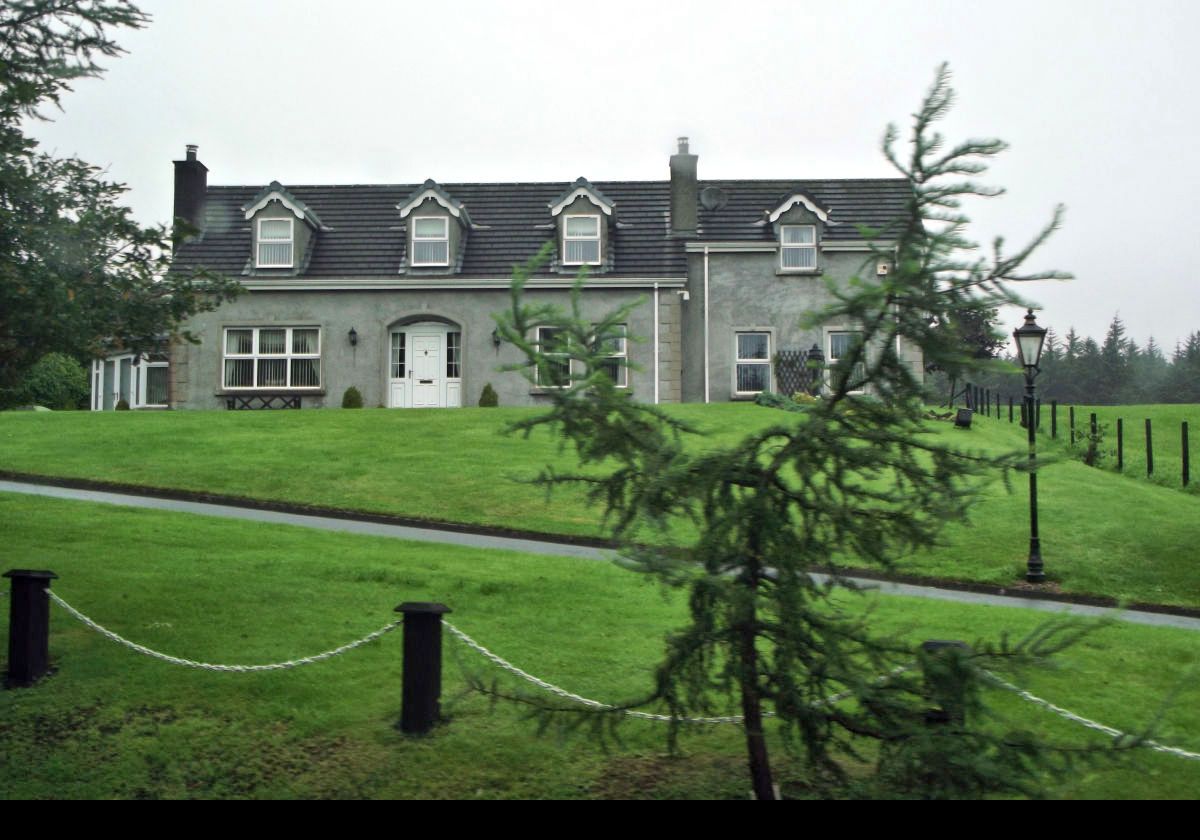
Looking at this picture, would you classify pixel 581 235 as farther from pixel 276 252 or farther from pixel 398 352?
pixel 276 252

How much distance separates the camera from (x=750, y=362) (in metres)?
32.1

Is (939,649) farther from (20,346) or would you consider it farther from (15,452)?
(15,452)

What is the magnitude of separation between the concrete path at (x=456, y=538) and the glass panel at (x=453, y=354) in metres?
14.5

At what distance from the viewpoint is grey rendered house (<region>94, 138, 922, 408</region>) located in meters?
31.4

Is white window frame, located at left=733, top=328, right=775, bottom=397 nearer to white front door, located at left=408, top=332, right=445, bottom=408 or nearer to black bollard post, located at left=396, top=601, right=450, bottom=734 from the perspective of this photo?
white front door, located at left=408, top=332, right=445, bottom=408

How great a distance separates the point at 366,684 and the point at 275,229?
26.5 metres

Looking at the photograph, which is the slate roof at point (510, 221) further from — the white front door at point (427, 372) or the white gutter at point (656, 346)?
the white front door at point (427, 372)

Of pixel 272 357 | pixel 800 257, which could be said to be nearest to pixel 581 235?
pixel 800 257

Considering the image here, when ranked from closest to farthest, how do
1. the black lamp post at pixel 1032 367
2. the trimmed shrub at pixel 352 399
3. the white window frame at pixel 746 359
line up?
the black lamp post at pixel 1032 367, the trimmed shrub at pixel 352 399, the white window frame at pixel 746 359

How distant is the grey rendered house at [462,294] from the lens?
31.4 m

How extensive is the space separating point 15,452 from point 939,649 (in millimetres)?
21297

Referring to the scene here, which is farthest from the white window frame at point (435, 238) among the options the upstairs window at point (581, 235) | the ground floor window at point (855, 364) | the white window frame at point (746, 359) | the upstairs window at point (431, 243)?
the ground floor window at point (855, 364)

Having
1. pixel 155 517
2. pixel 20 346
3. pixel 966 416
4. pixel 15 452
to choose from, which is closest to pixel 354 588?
pixel 20 346

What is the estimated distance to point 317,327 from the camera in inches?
1248
